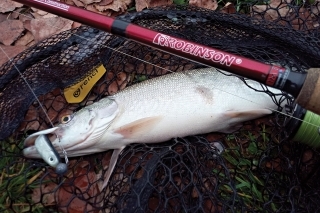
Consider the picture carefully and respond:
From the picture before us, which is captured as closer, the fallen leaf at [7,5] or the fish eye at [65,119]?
the fish eye at [65,119]

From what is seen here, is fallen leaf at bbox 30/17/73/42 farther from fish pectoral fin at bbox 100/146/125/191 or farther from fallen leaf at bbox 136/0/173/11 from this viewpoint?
fish pectoral fin at bbox 100/146/125/191

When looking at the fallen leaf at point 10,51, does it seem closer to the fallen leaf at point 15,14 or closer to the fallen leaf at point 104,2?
the fallen leaf at point 15,14

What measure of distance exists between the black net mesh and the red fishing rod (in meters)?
0.46

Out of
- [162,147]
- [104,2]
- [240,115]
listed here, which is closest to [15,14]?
[104,2]

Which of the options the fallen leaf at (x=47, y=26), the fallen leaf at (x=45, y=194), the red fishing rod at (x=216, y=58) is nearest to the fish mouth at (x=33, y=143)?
the fallen leaf at (x=45, y=194)

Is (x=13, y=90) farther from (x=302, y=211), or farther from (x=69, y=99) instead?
(x=302, y=211)

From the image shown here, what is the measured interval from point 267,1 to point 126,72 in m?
0.80

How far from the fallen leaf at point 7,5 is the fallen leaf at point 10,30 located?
7cm

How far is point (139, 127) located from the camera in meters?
1.95

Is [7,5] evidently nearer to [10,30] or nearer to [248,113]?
[10,30]

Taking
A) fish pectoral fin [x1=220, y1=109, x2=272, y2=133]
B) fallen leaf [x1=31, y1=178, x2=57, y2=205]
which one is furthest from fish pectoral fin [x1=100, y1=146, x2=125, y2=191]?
fish pectoral fin [x1=220, y1=109, x2=272, y2=133]

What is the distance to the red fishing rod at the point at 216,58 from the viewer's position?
1334 mm

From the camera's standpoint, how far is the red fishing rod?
1.33 meters

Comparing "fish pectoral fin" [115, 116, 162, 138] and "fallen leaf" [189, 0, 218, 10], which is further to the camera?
"fallen leaf" [189, 0, 218, 10]
